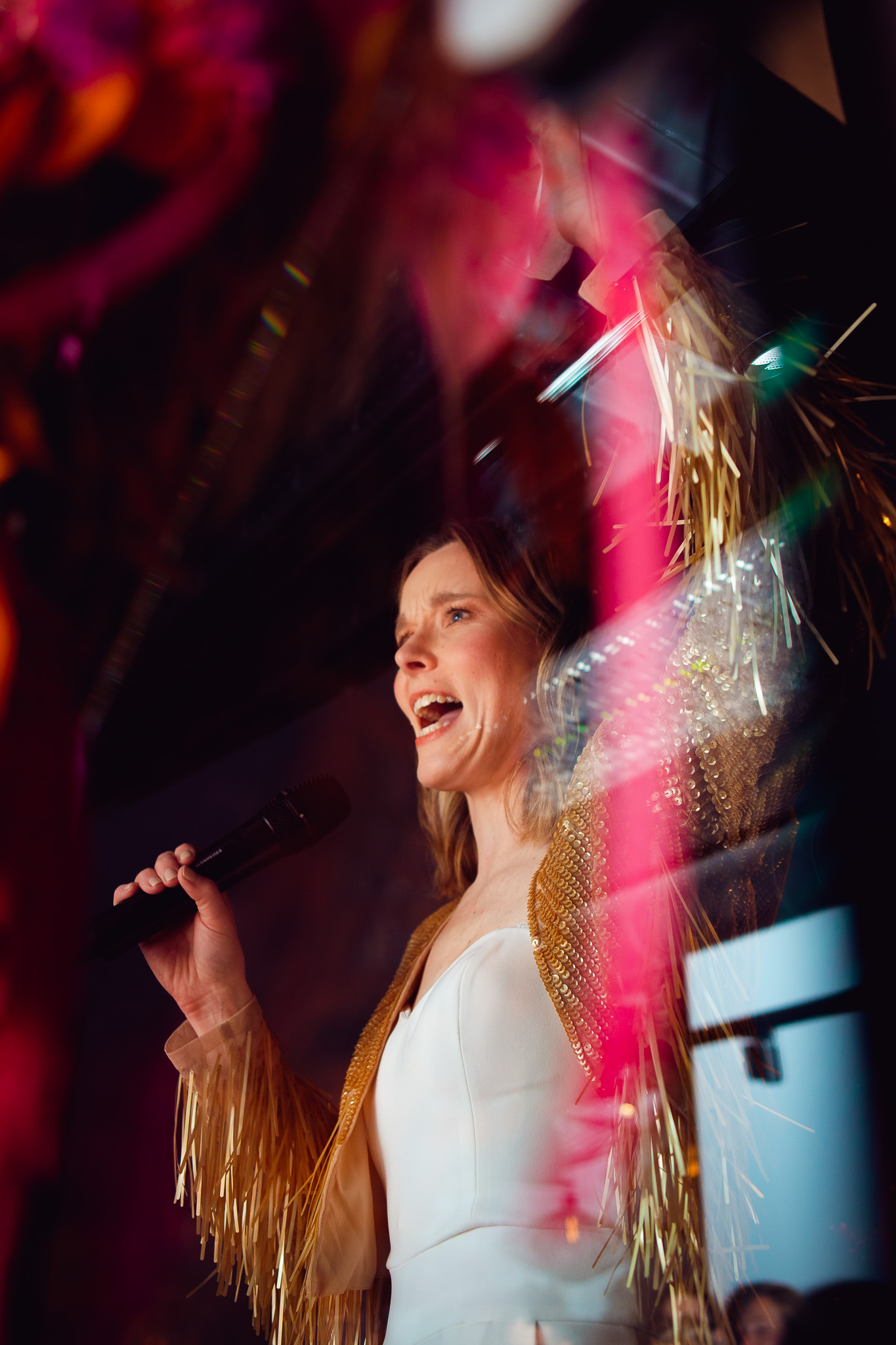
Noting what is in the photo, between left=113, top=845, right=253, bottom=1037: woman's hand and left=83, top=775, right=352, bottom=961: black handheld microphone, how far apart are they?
4 centimetres

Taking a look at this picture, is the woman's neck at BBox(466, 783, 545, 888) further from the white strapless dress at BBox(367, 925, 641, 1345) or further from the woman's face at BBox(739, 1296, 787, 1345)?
the woman's face at BBox(739, 1296, 787, 1345)

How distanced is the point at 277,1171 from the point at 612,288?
2.81 feet

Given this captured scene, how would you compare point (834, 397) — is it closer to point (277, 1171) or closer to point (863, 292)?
point (863, 292)

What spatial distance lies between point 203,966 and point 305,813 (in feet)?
0.65

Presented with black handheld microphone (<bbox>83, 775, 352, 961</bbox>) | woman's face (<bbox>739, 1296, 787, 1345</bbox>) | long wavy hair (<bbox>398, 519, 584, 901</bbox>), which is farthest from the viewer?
long wavy hair (<bbox>398, 519, 584, 901</bbox>)

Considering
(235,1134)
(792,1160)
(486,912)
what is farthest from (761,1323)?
(235,1134)

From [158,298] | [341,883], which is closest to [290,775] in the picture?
[341,883]

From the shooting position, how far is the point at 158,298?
2.38 ft

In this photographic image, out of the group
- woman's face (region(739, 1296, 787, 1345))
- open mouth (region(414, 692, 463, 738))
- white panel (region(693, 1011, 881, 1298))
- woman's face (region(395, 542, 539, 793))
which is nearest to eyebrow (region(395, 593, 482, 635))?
woman's face (region(395, 542, 539, 793))

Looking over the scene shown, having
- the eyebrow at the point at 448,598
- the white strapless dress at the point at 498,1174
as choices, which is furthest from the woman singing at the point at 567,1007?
the eyebrow at the point at 448,598

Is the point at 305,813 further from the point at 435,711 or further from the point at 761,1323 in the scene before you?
the point at 761,1323

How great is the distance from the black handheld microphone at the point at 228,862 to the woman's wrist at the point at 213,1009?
0.29 feet

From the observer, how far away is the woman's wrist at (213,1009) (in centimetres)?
74

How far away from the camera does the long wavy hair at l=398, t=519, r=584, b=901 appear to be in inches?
30.6
